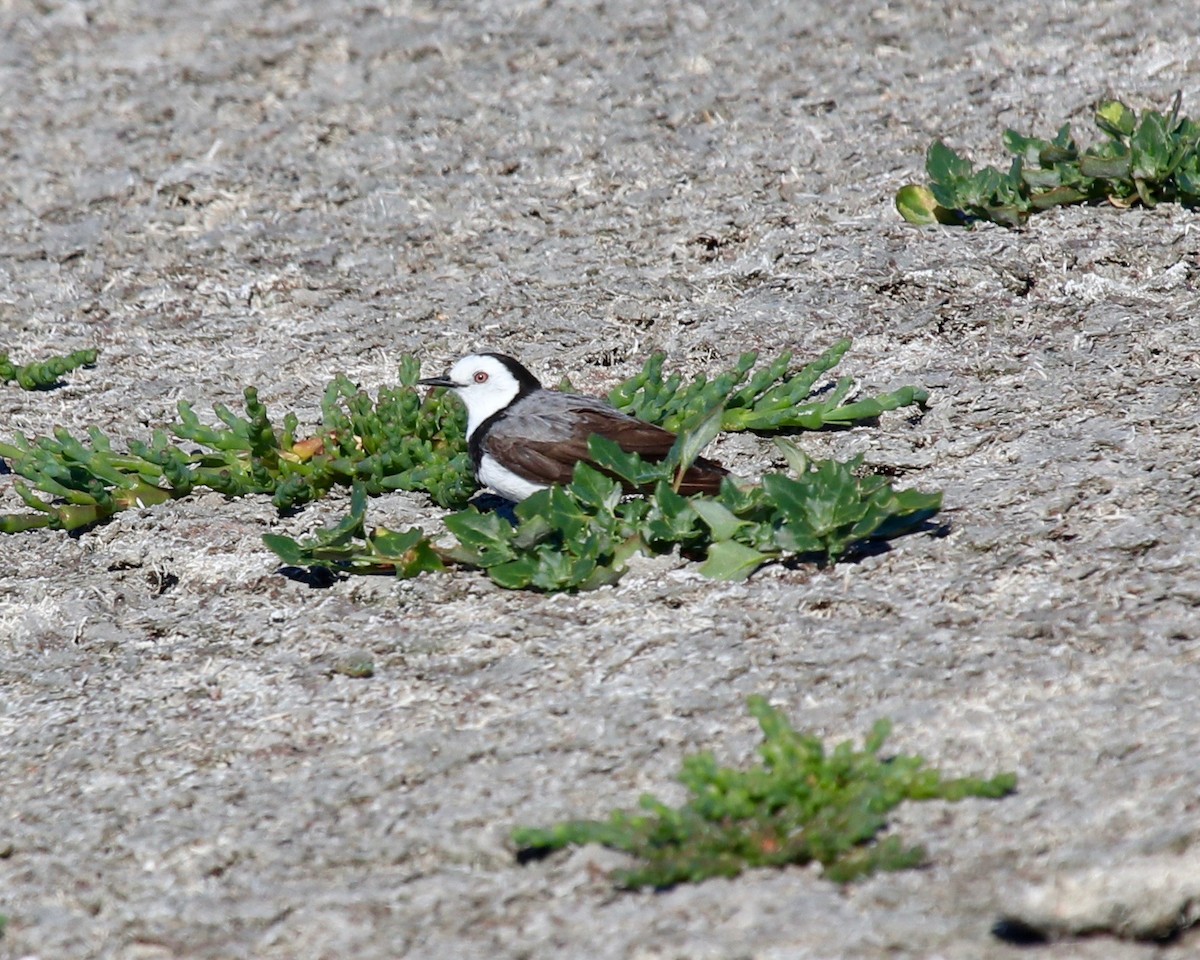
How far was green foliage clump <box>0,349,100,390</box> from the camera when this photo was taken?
6.80 metres

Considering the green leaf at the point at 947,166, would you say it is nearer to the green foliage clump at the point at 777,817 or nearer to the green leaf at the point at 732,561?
the green leaf at the point at 732,561

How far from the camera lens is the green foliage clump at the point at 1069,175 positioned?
698cm

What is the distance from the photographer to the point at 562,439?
5.86 meters

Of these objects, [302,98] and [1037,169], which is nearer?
[1037,169]

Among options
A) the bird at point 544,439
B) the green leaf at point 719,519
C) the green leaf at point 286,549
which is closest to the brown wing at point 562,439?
the bird at point 544,439

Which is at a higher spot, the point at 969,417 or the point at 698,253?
the point at 698,253

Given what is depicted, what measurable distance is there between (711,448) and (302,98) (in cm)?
461

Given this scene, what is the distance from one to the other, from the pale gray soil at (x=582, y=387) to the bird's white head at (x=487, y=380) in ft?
1.98

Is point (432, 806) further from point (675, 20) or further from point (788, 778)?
point (675, 20)

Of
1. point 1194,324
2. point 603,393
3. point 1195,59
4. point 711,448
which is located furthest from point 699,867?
point 1195,59

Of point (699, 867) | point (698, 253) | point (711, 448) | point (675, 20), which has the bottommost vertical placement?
point (699, 867)

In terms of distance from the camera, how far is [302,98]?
930cm

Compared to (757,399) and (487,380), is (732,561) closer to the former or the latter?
(757,399)

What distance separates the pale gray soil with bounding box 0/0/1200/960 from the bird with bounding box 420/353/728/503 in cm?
49
